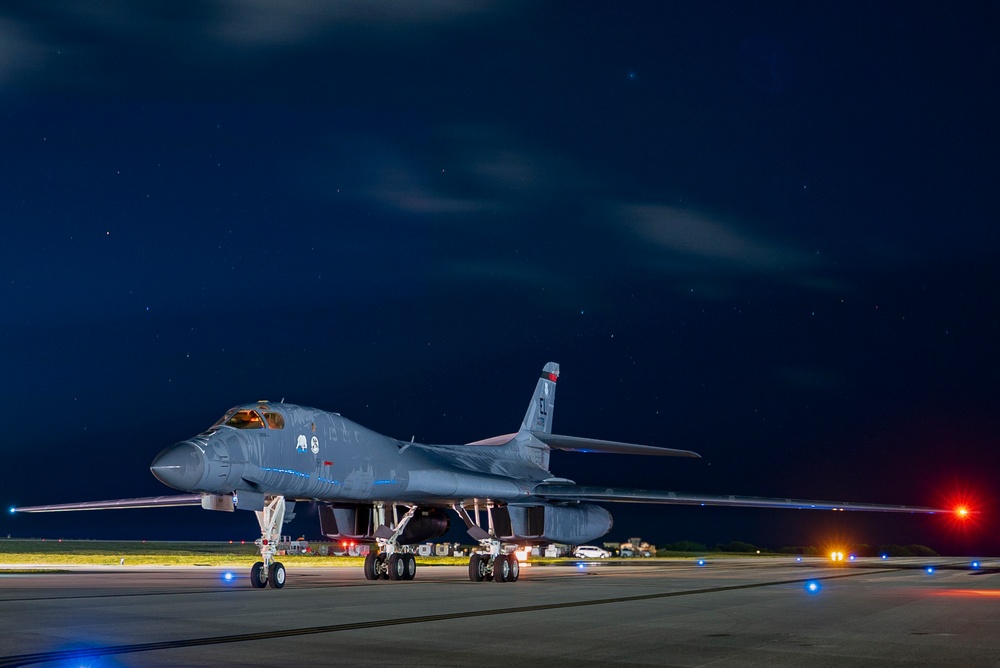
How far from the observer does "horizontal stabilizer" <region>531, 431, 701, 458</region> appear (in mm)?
31016

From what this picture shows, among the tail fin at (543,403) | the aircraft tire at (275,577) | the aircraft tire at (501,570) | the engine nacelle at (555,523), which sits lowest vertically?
the aircraft tire at (501,570)

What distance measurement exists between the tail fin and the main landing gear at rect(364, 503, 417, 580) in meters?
8.51

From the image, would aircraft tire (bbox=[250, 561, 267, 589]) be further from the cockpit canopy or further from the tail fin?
the tail fin

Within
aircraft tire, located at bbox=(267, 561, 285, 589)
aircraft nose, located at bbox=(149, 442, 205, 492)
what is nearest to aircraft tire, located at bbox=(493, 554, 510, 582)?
aircraft tire, located at bbox=(267, 561, 285, 589)

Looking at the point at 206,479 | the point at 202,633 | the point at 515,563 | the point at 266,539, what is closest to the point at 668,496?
the point at 515,563

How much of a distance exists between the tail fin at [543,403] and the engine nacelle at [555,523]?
639 cm

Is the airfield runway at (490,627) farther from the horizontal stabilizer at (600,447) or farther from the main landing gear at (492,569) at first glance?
the horizontal stabilizer at (600,447)

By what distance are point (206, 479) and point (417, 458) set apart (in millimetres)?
7482

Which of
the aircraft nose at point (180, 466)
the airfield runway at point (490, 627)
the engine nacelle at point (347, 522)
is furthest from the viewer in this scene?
the engine nacelle at point (347, 522)

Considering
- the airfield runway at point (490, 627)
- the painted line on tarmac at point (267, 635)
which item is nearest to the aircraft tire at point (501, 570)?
the airfield runway at point (490, 627)

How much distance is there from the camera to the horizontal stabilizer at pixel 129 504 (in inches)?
922

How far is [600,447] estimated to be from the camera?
104ft

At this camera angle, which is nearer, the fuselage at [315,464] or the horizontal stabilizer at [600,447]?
the fuselage at [315,464]

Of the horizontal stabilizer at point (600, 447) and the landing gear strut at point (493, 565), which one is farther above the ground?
the horizontal stabilizer at point (600, 447)
